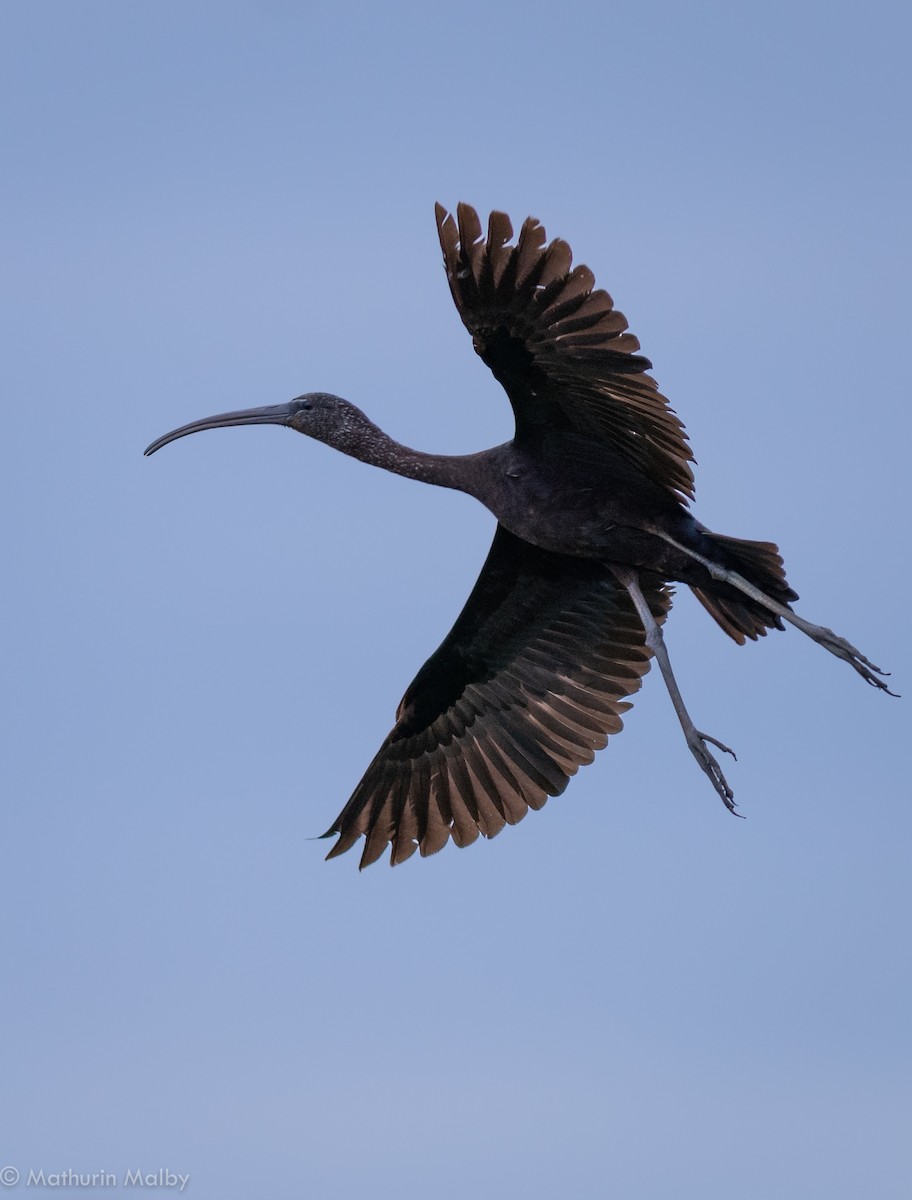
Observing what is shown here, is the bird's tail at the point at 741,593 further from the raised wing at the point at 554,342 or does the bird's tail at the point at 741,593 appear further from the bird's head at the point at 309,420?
the bird's head at the point at 309,420

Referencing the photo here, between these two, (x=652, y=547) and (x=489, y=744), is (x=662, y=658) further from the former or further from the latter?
(x=489, y=744)

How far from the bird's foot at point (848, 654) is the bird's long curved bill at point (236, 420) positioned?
4.86 metres

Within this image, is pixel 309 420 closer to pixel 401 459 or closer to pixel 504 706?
pixel 401 459

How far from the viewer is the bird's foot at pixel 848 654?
15.8 metres

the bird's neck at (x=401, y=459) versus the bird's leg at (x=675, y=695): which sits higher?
the bird's neck at (x=401, y=459)

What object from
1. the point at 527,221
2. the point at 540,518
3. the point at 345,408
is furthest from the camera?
the point at 345,408

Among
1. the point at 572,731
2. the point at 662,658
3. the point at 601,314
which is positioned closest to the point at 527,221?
the point at 601,314

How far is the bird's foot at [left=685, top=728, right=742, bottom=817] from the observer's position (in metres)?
15.7

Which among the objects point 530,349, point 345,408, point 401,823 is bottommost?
point 401,823

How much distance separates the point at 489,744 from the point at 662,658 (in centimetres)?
232

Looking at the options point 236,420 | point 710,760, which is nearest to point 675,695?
point 710,760

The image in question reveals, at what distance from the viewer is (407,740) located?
1848cm

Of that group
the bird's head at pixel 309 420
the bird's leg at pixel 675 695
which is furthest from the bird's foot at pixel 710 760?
the bird's head at pixel 309 420

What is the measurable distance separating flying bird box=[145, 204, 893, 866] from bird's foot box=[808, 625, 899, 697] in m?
0.01
